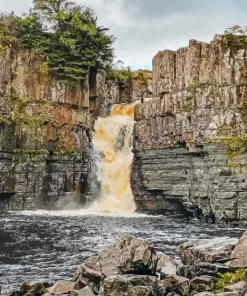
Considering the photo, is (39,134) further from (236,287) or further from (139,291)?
(236,287)

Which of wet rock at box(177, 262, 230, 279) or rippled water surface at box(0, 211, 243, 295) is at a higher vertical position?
wet rock at box(177, 262, 230, 279)

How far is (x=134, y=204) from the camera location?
46.6 metres

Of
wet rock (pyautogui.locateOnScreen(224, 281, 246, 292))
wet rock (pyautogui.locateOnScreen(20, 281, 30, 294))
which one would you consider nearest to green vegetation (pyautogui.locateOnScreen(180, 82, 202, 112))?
wet rock (pyautogui.locateOnScreen(20, 281, 30, 294))

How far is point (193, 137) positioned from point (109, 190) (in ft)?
36.7

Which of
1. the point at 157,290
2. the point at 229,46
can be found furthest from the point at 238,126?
the point at 157,290

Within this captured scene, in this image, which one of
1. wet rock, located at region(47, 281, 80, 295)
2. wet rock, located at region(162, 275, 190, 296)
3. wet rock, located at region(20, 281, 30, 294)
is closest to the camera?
wet rock, located at region(162, 275, 190, 296)

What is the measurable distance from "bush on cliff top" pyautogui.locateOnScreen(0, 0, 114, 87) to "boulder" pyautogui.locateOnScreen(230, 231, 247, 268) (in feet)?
127

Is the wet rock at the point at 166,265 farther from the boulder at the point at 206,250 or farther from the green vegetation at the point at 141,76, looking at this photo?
the green vegetation at the point at 141,76

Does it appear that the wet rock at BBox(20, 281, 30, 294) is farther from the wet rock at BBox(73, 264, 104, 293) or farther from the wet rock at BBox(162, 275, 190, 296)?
the wet rock at BBox(162, 275, 190, 296)

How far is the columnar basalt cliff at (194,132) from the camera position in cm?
3791

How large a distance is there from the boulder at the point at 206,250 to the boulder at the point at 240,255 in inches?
23.2

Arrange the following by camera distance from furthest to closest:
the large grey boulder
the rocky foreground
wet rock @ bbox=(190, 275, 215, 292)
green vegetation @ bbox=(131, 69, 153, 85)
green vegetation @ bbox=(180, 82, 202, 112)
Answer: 1. green vegetation @ bbox=(131, 69, 153, 85)
2. green vegetation @ bbox=(180, 82, 202, 112)
3. the large grey boulder
4. wet rock @ bbox=(190, 275, 215, 292)
5. the rocky foreground

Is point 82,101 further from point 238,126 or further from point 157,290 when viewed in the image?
point 157,290

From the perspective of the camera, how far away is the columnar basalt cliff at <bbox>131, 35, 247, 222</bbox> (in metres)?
37.9
